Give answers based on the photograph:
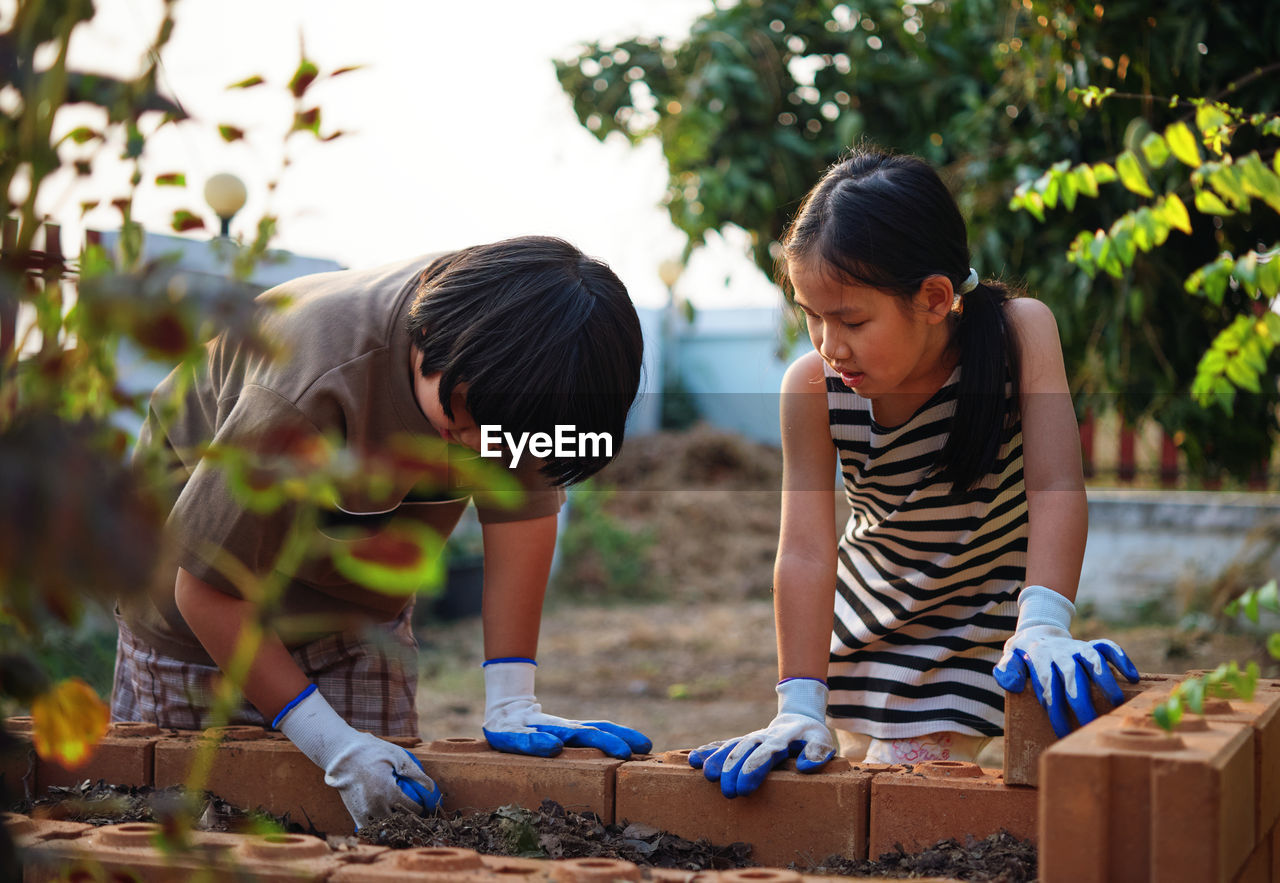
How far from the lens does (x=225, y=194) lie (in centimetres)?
109

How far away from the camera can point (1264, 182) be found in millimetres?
1075

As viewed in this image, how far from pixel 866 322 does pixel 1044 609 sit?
456mm

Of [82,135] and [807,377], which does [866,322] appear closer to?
[807,377]

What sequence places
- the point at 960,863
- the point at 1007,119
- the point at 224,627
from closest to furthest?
the point at 960,863 < the point at 224,627 < the point at 1007,119

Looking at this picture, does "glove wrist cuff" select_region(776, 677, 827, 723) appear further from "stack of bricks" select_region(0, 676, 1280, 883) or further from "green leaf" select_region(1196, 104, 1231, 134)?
"green leaf" select_region(1196, 104, 1231, 134)

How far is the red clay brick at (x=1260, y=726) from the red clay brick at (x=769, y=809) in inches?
14.1

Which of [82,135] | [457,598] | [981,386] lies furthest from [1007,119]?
[457,598]

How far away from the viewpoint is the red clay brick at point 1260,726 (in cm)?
107

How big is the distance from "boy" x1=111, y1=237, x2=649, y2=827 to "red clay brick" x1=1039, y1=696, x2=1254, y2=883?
2.37ft

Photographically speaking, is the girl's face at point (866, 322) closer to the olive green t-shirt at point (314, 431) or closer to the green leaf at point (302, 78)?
the olive green t-shirt at point (314, 431)

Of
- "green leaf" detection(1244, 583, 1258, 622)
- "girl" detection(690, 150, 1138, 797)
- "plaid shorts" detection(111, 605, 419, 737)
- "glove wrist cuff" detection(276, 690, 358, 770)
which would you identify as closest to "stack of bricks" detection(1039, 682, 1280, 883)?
"green leaf" detection(1244, 583, 1258, 622)

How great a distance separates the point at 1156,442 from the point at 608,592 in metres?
4.11

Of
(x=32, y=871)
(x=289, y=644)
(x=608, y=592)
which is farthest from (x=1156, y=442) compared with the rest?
(x=32, y=871)

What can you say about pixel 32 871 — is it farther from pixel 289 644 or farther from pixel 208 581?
pixel 289 644
